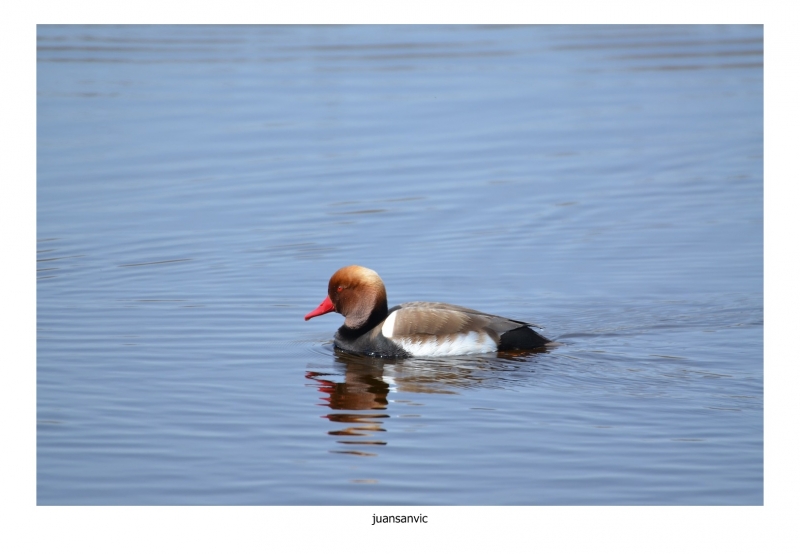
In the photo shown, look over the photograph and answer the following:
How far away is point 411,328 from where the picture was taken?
9.09 m

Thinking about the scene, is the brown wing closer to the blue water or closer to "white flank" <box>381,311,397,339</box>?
"white flank" <box>381,311,397,339</box>

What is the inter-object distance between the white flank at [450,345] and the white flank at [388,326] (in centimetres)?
9

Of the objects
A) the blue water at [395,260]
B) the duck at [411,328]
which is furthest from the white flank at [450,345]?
the blue water at [395,260]

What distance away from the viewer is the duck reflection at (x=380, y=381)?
7.49 m

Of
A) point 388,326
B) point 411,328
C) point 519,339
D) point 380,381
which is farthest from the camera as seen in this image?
point 388,326

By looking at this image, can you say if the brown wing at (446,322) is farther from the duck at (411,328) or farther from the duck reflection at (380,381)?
the duck reflection at (380,381)

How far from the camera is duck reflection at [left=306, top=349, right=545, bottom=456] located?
7.49 m

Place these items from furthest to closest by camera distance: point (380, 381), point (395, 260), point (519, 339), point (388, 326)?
point (395, 260), point (388, 326), point (519, 339), point (380, 381)

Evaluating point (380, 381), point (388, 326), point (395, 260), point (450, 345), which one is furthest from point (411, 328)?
point (395, 260)

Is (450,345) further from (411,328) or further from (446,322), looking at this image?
(411,328)

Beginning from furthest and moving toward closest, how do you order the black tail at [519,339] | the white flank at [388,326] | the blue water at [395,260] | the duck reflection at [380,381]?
1. the white flank at [388,326]
2. the black tail at [519,339]
3. the duck reflection at [380,381]
4. the blue water at [395,260]

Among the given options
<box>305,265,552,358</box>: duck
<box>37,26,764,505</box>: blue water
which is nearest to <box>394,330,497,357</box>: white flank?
<box>305,265,552,358</box>: duck

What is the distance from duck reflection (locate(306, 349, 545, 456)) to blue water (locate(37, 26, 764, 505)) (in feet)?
0.10

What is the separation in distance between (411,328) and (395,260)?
2786 millimetres
